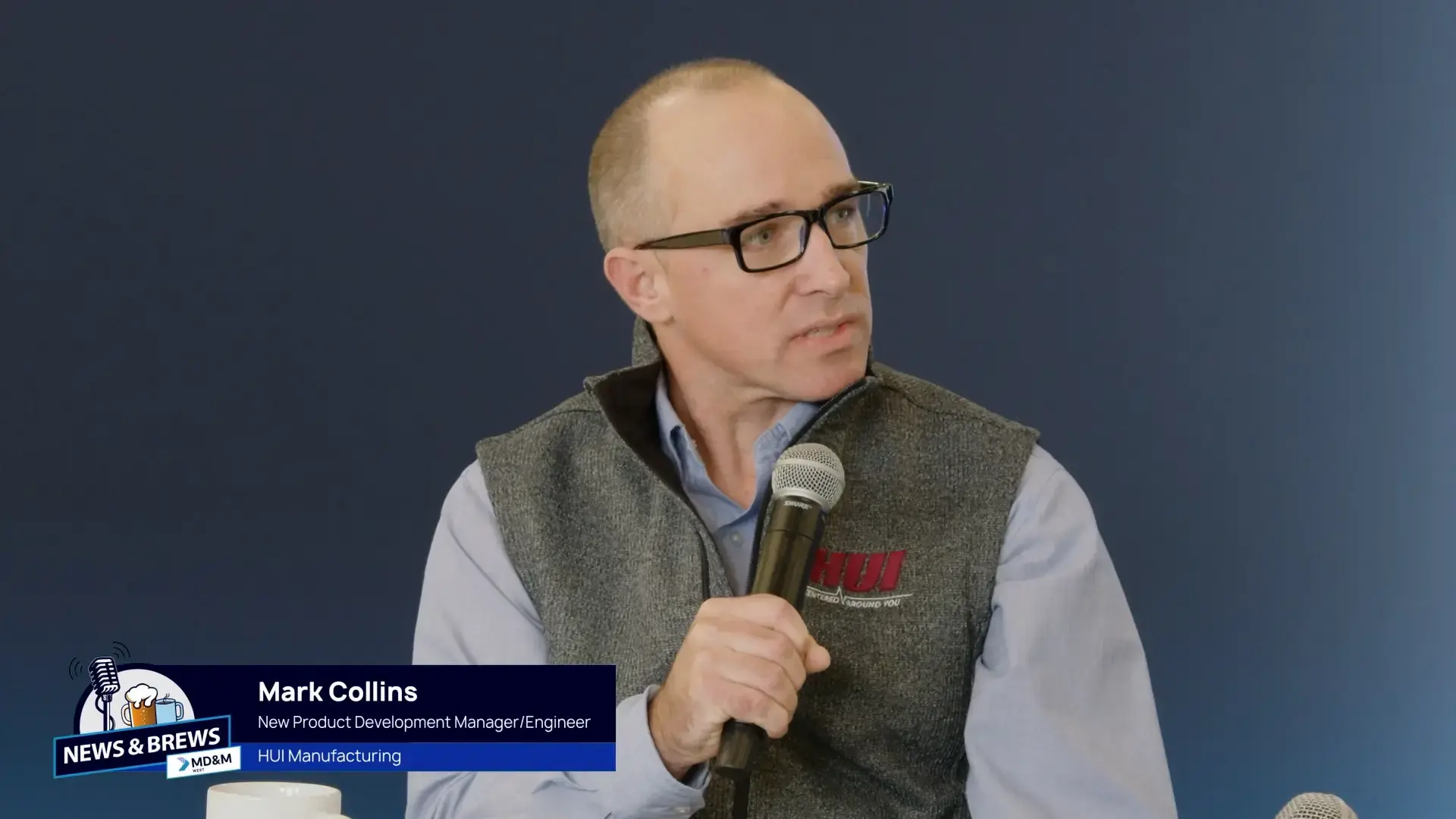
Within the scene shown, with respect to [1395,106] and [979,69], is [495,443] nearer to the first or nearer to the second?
[979,69]

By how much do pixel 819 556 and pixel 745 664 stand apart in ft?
1.16

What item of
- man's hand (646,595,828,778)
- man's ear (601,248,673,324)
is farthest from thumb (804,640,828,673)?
man's ear (601,248,673,324)

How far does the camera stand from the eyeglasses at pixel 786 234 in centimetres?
164

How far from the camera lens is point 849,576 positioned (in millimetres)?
1656

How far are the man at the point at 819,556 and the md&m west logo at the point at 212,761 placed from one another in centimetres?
18

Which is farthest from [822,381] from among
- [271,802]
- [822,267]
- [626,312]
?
[626,312]

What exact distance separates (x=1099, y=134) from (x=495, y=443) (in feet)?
5.48

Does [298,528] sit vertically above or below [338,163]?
below

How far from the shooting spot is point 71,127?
9.96 feet

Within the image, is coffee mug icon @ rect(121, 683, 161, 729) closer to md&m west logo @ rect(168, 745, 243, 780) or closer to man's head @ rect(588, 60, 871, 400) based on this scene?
md&m west logo @ rect(168, 745, 243, 780)

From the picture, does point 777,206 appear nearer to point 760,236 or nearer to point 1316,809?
point 760,236

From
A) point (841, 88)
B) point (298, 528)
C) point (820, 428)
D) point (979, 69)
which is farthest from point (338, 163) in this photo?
point (820, 428)

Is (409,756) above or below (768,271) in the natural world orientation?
below

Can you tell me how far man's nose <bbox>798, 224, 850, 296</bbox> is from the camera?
1.62 meters
